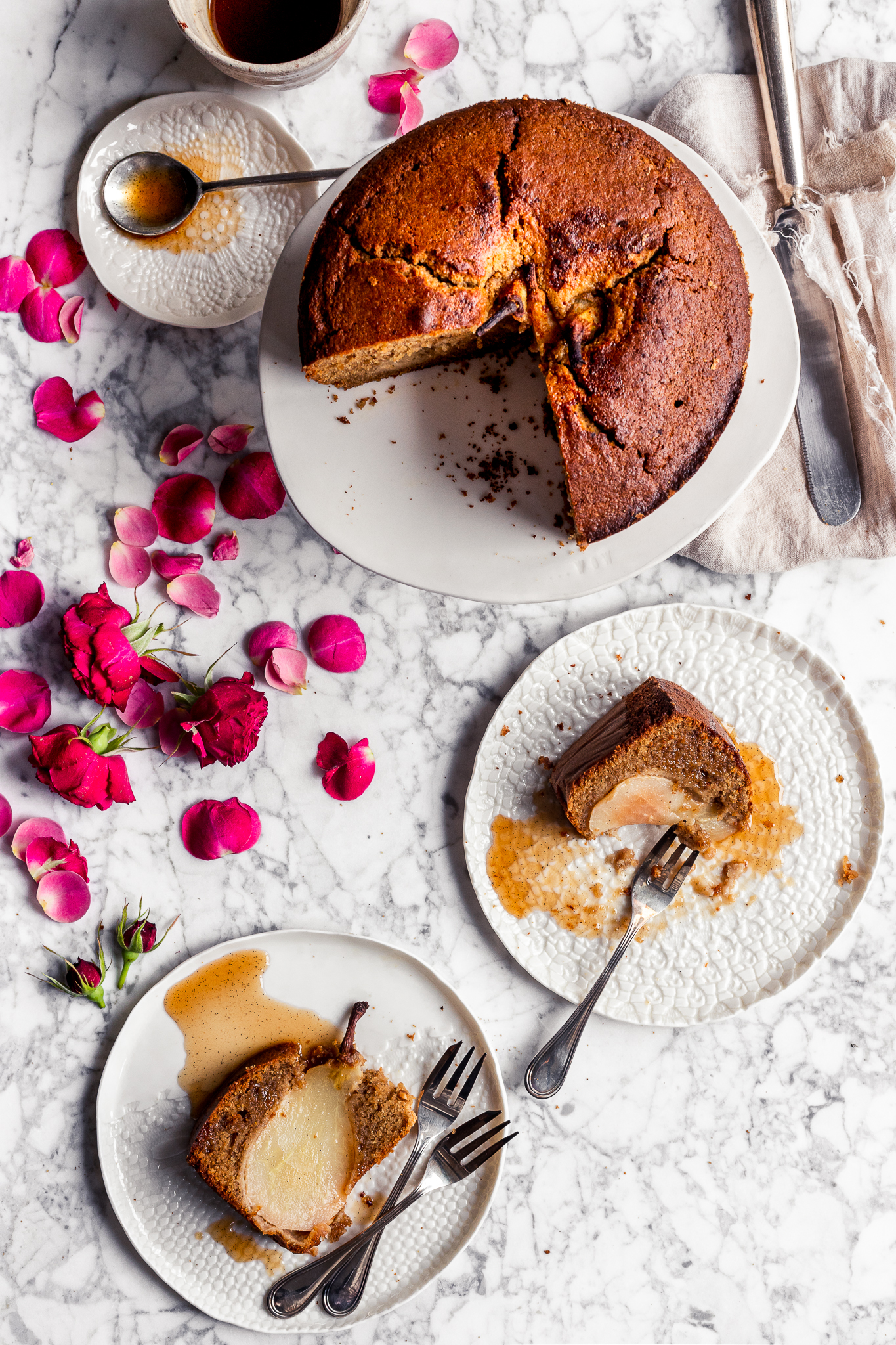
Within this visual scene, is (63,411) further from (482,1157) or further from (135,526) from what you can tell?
(482,1157)

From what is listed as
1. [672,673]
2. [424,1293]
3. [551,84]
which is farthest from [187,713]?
[551,84]

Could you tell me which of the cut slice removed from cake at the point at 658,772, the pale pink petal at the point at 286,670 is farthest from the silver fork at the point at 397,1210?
the pale pink petal at the point at 286,670

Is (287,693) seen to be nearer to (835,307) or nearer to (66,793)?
(66,793)

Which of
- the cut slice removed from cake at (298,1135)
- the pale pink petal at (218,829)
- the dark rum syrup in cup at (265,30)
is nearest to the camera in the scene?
the dark rum syrup in cup at (265,30)

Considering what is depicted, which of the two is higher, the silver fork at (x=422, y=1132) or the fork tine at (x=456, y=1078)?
the fork tine at (x=456, y=1078)

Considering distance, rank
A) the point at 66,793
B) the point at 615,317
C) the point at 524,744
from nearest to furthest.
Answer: the point at 615,317, the point at 66,793, the point at 524,744

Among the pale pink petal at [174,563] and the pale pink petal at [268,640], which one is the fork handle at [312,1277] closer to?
the pale pink petal at [268,640]

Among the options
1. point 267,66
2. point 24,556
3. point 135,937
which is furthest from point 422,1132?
point 267,66
